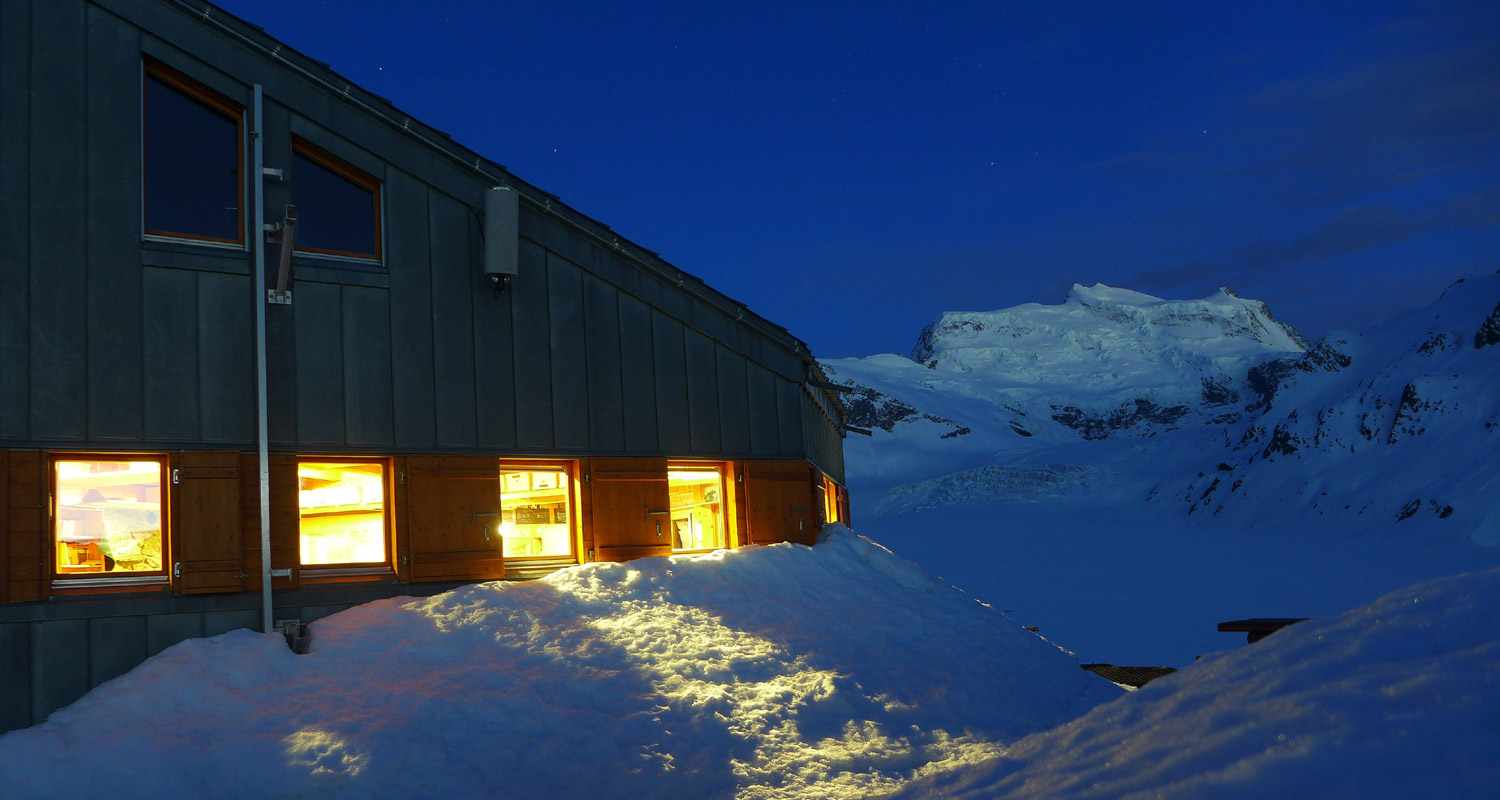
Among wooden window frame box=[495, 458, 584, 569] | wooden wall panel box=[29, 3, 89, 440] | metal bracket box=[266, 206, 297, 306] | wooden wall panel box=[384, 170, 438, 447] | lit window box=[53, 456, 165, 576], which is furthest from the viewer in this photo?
wooden window frame box=[495, 458, 584, 569]

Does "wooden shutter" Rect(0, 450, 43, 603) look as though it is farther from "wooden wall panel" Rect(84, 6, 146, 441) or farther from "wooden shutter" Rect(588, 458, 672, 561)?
"wooden shutter" Rect(588, 458, 672, 561)

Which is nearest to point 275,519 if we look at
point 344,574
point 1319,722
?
point 344,574

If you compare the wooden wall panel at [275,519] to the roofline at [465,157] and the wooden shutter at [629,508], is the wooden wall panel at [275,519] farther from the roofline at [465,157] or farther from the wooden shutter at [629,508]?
the roofline at [465,157]

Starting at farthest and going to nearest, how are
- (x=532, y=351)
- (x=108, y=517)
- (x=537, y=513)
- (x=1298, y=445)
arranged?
(x=1298, y=445)
(x=537, y=513)
(x=532, y=351)
(x=108, y=517)

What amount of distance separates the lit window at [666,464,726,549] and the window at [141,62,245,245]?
5.98 meters

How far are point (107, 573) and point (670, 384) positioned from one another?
639 cm

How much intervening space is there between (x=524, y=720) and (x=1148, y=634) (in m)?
22.1

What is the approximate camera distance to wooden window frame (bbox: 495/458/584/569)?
1191cm

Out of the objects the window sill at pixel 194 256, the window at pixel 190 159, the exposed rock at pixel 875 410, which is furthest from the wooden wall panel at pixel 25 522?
the exposed rock at pixel 875 410

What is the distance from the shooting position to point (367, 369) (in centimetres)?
1087

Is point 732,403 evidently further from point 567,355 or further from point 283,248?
point 283,248

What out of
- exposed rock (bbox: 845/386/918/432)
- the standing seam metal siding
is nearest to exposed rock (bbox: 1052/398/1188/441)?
exposed rock (bbox: 845/386/918/432)

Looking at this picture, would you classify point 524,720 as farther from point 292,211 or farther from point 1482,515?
point 1482,515

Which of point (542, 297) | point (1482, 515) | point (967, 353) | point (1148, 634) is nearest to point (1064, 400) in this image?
point (967, 353)
